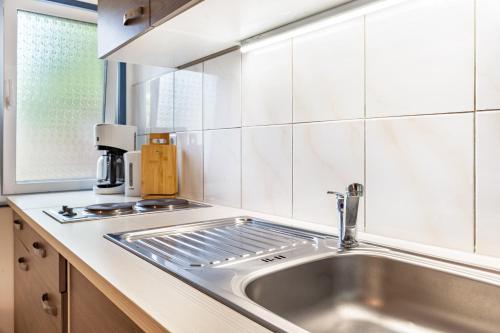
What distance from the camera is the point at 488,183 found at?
0.75m

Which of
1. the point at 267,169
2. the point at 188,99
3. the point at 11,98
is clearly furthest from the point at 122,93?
the point at 267,169

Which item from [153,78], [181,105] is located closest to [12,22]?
[153,78]

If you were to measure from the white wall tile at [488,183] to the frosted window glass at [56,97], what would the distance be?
2.03 meters

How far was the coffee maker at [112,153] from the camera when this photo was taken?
1.92m

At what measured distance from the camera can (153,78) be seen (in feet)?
6.75

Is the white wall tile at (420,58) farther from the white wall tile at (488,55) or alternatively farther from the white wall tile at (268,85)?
the white wall tile at (268,85)

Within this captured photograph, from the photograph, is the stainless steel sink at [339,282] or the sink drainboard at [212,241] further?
the sink drainboard at [212,241]

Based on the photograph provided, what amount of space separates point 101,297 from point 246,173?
74cm

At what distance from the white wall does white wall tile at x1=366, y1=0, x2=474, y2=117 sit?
6.16 feet

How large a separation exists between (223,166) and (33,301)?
875 mm

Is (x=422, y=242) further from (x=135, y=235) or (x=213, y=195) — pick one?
(x=213, y=195)

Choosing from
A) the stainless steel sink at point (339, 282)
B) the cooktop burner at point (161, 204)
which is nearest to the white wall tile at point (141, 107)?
the cooktop burner at point (161, 204)

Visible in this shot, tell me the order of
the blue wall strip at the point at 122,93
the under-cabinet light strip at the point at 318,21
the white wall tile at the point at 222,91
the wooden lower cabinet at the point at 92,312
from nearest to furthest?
the wooden lower cabinet at the point at 92,312 < the under-cabinet light strip at the point at 318,21 < the white wall tile at the point at 222,91 < the blue wall strip at the point at 122,93

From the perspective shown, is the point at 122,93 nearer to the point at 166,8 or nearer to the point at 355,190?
the point at 166,8
